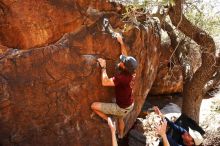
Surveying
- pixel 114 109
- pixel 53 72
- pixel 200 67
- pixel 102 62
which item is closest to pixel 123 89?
pixel 114 109

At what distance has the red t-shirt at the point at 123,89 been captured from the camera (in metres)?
5.93

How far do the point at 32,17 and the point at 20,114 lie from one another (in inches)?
68.2

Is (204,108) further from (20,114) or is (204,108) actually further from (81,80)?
(20,114)

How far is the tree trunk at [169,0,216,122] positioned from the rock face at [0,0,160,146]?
199cm

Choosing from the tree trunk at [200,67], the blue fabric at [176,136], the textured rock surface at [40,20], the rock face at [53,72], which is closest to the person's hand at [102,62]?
the rock face at [53,72]

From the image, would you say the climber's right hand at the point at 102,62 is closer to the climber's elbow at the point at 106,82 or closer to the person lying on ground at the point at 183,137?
the climber's elbow at the point at 106,82

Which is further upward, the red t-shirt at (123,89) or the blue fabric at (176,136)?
the red t-shirt at (123,89)

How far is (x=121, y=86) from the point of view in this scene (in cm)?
613

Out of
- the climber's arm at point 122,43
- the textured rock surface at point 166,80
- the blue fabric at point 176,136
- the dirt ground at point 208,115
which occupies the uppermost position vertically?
the climber's arm at point 122,43

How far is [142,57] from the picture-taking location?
7.83 meters

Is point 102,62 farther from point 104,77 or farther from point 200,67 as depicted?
point 200,67

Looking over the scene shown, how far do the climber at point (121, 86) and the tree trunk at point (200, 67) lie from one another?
1947 mm

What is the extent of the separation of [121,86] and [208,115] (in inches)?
200

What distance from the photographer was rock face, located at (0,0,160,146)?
20.8 ft
